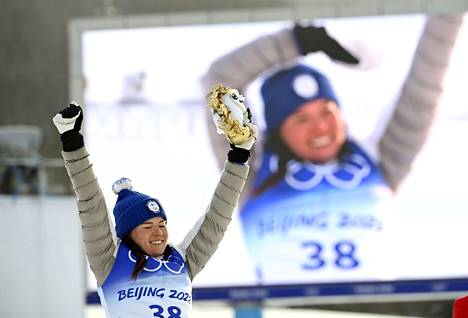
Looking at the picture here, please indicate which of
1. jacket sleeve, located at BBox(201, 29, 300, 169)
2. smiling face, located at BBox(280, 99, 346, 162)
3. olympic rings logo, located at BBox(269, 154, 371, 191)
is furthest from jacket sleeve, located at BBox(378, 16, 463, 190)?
jacket sleeve, located at BBox(201, 29, 300, 169)

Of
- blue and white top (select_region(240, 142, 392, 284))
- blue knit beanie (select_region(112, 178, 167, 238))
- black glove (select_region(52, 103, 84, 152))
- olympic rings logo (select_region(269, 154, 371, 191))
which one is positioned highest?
black glove (select_region(52, 103, 84, 152))

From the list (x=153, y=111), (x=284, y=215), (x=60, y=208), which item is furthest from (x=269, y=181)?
(x=60, y=208)

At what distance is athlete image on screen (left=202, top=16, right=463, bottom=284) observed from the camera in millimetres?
8414

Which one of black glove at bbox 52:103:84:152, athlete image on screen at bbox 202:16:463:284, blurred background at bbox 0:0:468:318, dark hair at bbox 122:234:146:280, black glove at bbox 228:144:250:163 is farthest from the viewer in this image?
athlete image on screen at bbox 202:16:463:284

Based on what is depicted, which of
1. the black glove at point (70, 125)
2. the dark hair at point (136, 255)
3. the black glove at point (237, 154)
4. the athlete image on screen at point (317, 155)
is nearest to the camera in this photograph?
the black glove at point (70, 125)

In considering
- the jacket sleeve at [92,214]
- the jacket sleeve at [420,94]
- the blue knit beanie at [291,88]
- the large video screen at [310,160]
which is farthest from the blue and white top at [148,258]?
the jacket sleeve at [420,94]

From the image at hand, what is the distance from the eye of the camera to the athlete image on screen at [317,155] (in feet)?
27.6

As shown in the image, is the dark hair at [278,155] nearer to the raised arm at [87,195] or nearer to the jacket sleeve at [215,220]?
the jacket sleeve at [215,220]

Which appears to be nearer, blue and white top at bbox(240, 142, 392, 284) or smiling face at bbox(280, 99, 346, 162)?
blue and white top at bbox(240, 142, 392, 284)

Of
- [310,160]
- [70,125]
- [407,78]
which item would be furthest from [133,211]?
[407,78]

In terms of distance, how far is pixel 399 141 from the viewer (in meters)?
8.51

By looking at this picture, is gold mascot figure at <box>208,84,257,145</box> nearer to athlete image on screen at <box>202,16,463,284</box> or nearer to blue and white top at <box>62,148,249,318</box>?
blue and white top at <box>62,148,249,318</box>

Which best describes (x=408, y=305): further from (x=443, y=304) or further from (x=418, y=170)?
(x=418, y=170)

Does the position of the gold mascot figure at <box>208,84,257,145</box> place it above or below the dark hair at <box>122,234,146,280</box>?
above
